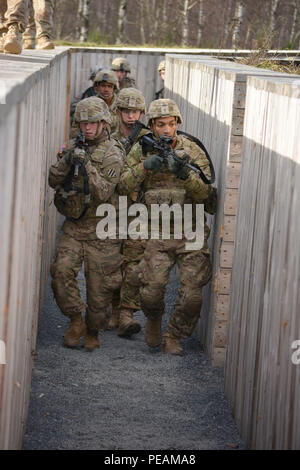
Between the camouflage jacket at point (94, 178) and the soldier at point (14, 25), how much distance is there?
2075 mm

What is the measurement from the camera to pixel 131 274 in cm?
781

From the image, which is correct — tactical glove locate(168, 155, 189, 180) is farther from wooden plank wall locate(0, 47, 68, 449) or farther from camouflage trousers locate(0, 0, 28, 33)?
camouflage trousers locate(0, 0, 28, 33)

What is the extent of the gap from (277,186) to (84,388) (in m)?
2.32

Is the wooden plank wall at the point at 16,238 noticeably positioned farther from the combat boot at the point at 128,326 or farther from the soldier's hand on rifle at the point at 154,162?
the combat boot at the point at 128,326

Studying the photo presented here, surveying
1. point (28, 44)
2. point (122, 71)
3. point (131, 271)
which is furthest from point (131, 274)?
point (122, 71)

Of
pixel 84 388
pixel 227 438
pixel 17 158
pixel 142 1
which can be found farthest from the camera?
pixel 142 1

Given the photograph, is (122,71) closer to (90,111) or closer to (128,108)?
(128,108)

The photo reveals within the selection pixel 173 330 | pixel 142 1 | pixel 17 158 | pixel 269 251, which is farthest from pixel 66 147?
pixel 142 1

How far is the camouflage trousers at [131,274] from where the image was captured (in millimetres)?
7711

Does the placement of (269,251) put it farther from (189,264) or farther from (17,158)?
(189,264)

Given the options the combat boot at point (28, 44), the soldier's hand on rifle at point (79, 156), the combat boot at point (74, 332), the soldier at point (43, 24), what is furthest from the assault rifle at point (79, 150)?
the soldier at point (43, 24)

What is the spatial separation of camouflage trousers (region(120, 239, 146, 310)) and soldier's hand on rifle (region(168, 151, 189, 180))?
1.28 metres

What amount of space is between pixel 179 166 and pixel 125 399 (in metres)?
1.81

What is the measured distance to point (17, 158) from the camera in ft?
11.5
